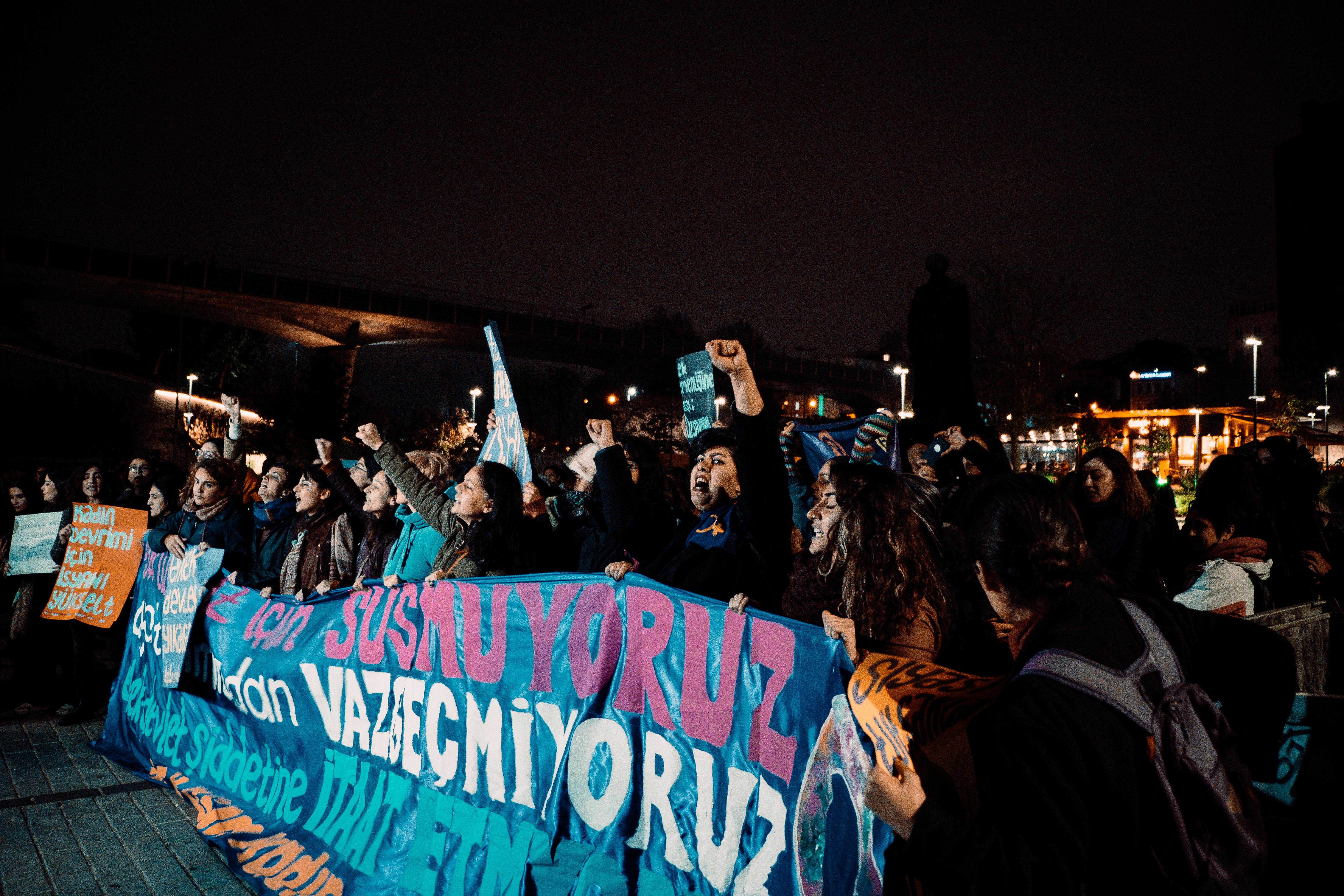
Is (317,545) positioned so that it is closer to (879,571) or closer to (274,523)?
(274,523)

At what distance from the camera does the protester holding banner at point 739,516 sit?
11.1 feet

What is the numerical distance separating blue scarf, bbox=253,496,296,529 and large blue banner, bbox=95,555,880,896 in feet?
4.87

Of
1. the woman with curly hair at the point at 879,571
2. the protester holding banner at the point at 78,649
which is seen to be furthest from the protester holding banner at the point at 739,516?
the protester holding banner at the point at 78,649

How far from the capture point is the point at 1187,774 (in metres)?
1.61

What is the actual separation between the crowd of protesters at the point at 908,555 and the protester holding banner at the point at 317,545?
0.01 m

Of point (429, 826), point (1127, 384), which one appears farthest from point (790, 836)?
point (1127, 384)

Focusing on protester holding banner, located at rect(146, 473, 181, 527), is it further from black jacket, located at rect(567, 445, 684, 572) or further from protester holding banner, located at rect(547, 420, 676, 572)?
black jacket, located at rect(567, 445, 684, 572)

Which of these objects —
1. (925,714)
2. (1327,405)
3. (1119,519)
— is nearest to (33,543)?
(925,714)

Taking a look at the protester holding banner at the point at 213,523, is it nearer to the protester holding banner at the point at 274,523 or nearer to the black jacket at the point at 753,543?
the protester holding banner at the point at 274,523

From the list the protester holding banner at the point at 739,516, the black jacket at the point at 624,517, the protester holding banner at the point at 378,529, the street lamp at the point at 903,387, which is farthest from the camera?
the street lamp at the point at 903,387

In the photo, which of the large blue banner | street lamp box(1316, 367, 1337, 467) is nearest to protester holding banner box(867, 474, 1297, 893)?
the large blue banner

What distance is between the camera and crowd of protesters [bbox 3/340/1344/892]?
5.37 ft

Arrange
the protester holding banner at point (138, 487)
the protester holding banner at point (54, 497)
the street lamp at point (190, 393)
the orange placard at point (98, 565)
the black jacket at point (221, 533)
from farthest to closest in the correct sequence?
1. the street lamp at point (190, 393)
2. the protester holding banner at point (54, 497)
3. the protester holding banner at point (138, 487)
4. the orange placard at point (98, 565)
5. the black jacket at point (221, 533)

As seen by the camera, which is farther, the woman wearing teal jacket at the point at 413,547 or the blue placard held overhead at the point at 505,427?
the blue placard held overhead at the point at 505,427
